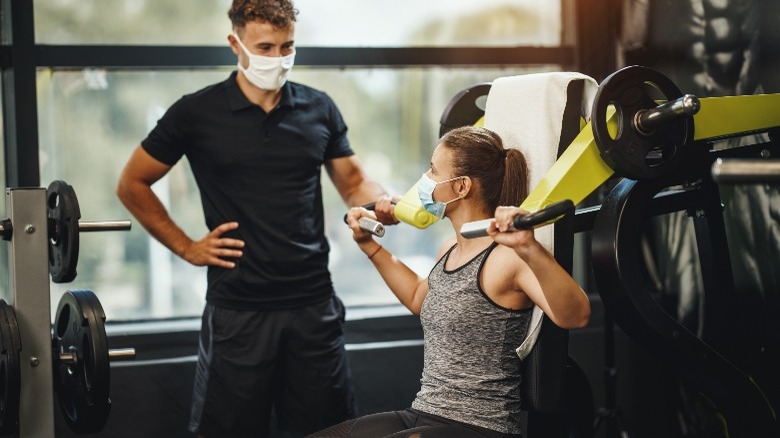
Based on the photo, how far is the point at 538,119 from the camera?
212cm

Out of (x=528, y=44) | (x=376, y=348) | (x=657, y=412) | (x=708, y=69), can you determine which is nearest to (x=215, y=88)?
(x=376, y=348)

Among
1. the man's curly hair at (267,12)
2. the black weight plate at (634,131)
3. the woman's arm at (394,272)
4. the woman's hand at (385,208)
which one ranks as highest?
the man's curly hair at (267,12)

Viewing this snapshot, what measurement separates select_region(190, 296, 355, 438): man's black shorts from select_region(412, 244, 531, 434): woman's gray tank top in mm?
634

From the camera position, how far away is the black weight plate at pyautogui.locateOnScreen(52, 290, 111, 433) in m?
2.11

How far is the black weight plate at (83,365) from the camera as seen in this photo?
211 centimetres

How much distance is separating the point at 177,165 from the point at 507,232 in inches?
70.3

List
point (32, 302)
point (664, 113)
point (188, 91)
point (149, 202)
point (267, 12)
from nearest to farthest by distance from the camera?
point (664, 113), point (32, 302), point (267, 12), point (149, 202), point (188, 91)

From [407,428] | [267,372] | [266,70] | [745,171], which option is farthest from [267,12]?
[745,171]

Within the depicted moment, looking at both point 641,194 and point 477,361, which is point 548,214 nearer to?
point 641,194

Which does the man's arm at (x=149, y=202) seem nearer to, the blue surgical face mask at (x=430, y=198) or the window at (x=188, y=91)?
the window at (x=188, y=91)

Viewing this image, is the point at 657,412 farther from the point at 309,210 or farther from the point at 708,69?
the point at 309,210

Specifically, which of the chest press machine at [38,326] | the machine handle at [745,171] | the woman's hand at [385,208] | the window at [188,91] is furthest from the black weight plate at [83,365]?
the machine handle at [745,171]

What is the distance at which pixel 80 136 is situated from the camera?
125 inches

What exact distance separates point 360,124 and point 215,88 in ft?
2.65
